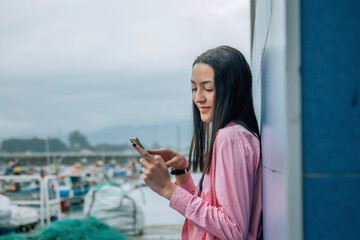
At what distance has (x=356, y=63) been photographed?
0.50 metres

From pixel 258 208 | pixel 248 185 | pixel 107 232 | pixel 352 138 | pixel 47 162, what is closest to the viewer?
pixel 352 138

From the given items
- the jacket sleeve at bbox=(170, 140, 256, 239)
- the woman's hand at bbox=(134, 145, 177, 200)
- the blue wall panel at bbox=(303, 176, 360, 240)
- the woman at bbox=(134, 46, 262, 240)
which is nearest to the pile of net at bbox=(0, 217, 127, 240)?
the woman at bbox=(134, 46, 262, 240)

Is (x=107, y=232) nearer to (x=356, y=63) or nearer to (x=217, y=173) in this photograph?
(x=217, y=173)

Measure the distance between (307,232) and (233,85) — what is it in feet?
2.34

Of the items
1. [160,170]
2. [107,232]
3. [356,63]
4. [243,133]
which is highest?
[356,63]

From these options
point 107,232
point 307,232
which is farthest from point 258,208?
point 107,232

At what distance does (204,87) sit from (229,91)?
0.08 m

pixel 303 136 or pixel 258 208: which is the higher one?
pixel 303 136

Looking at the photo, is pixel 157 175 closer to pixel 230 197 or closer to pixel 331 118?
pixel 230 197

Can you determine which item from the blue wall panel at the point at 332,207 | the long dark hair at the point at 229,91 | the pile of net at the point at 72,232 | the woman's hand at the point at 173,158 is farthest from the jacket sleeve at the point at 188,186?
the pile of net at the point at 72,232

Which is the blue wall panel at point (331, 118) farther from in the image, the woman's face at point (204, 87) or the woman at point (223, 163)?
the woman's face at point (204, 87)

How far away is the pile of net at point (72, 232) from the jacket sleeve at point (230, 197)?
162 inches

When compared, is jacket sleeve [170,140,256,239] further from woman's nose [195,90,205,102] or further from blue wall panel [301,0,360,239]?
blue wall panel [301,0,360,239]

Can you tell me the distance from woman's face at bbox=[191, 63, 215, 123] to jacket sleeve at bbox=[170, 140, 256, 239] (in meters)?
0.23
